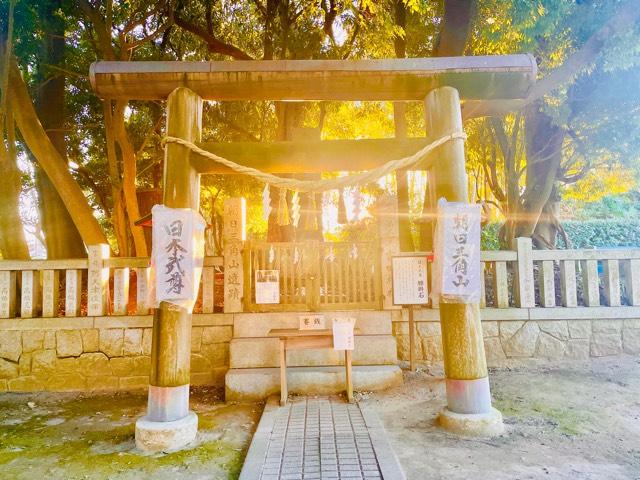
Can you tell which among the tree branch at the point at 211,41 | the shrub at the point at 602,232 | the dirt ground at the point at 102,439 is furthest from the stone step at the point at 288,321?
the shrub at the point at 602,232

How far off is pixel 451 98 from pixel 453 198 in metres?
1.32

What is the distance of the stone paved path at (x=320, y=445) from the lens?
3785 millimetres

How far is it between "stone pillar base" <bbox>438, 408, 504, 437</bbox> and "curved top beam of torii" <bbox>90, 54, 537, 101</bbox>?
406cm

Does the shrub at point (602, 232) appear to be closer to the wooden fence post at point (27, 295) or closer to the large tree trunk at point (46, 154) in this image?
the large tree trunk at point (46, 154)

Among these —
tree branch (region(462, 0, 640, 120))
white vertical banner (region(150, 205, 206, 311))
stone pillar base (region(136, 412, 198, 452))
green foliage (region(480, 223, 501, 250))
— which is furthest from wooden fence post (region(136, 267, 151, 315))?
green foliage (region(480, 223, 501, 250))

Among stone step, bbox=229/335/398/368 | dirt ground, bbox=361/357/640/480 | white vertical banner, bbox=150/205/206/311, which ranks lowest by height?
dirt ground, bbox=361/357/640/480

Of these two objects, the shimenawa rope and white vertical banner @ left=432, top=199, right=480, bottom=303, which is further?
the shimenawa rope

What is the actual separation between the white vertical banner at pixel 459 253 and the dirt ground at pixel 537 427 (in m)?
1.64

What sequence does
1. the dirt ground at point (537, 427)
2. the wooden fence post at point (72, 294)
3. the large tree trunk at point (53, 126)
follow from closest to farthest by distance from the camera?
the dirt ground at point (537, 427) < the wooden fence post at point (72, 294) < the large tree trunk at point (53, 126)

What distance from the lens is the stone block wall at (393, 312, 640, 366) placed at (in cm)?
711

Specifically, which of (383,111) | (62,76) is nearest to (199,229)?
(62,76)

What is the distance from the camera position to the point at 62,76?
10367 mm

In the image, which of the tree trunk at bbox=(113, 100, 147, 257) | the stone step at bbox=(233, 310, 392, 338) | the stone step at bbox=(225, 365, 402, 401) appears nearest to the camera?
the stone step at bbox=(225, 365, 402, 401)

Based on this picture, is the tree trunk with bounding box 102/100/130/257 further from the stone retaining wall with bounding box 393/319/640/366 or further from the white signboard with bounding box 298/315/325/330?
the stone retaining wall with bounding box 393/319/640/366
